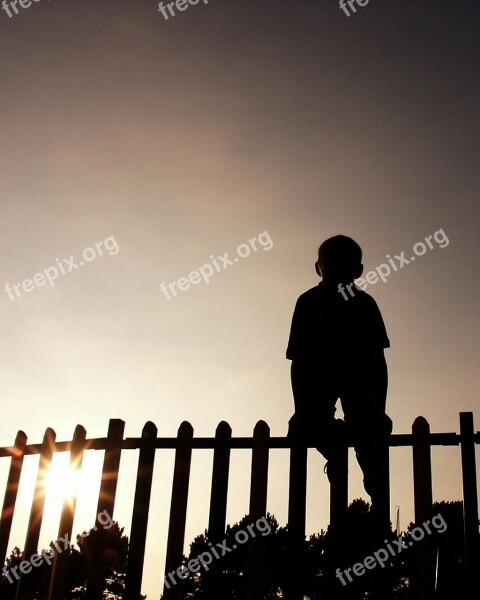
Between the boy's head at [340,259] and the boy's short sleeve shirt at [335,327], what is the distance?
141 mm

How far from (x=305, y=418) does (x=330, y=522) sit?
69cm

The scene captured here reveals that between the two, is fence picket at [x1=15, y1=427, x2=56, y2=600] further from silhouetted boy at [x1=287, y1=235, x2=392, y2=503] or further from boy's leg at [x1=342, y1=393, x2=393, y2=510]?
boy's leg at [x1=342, y1=393, x2=393, y2=510]

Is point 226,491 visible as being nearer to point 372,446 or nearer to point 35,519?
point 372,446

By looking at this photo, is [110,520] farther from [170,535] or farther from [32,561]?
[32,561]

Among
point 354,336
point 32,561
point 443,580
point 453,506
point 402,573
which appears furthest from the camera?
point 402,573

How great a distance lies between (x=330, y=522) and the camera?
3.95 meters

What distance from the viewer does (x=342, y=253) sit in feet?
15.2

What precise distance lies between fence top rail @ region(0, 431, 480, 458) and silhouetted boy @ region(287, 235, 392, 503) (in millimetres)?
110

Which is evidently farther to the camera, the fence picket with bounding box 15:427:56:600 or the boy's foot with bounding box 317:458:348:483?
the fence picket with bounding box 15:427:56:600

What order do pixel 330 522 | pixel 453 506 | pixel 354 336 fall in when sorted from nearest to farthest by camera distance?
pixel 330 522 < pixel 354 336 < pixel 453 506

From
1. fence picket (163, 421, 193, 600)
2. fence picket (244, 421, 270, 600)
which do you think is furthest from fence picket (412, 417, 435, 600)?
fence picket (163, 421, 193, 600)

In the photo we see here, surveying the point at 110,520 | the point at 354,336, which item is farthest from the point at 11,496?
the point at 354,336

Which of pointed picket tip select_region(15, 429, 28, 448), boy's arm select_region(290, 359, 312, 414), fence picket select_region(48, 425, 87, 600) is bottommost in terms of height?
fence picket select_region(48, 425, 87, 600)

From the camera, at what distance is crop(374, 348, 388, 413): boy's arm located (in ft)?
14.5
